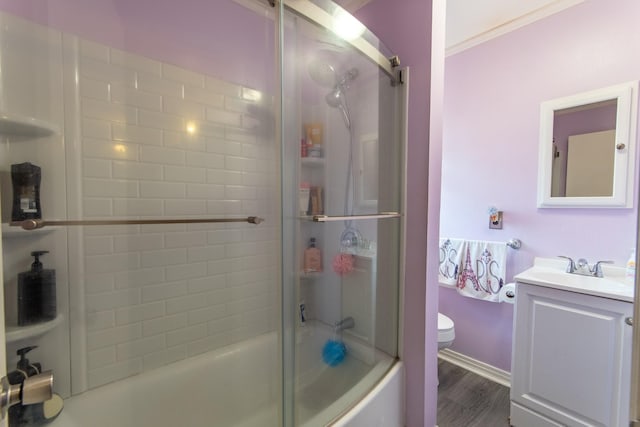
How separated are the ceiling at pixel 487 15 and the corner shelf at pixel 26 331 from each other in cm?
206

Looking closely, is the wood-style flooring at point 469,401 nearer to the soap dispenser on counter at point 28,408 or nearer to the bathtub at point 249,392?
the bathtub at point 249,392

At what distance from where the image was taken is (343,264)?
149 cm

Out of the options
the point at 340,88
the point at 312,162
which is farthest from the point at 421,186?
the point at 340,88

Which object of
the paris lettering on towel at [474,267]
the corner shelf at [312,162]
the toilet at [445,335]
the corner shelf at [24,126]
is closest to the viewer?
the corner shelf at [24,126]

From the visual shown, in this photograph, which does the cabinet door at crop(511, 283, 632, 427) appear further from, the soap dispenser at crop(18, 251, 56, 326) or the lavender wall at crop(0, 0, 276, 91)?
the soap dispenser at crop(18, 251, 56, 326)

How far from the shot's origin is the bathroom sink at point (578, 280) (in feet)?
4.22

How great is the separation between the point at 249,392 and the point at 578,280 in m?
1.88

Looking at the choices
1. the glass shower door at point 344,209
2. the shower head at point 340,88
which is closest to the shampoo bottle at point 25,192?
the glass shower door at point 344,209

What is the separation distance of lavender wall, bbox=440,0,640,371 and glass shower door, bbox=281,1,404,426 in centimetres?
103

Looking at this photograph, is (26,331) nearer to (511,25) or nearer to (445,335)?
(445,335)

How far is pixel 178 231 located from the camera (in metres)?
1.32

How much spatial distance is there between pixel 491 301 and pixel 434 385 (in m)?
0.87

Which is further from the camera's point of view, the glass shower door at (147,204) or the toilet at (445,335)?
the toilet at (445,335)

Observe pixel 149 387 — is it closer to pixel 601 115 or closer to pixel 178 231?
pixel 178 231
